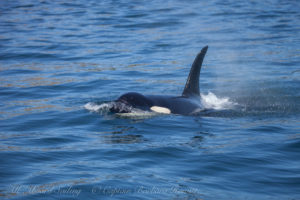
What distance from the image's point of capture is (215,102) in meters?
11.7

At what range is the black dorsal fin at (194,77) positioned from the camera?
35.2 ft

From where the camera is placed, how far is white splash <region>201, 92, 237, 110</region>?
36.1ft

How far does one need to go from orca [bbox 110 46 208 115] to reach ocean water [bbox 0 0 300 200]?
0.24 m

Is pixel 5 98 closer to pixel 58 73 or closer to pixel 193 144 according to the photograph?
pixel 58 73

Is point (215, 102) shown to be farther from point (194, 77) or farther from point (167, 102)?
point (167, 102)

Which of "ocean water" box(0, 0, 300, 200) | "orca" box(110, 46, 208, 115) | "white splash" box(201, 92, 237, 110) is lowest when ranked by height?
"white splash" box(201, 92, 237, 110)

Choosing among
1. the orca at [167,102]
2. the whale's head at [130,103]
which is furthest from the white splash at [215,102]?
the whale's head at [130,103]

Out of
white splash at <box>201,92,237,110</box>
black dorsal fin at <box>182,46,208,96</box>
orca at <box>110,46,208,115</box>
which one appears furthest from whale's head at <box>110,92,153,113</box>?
white splash at <box>201,92,237,110</box>

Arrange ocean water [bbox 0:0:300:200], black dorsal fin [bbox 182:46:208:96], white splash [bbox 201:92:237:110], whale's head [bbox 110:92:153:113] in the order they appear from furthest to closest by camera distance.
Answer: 1. white splash [bbox 201:92:237:110]
2. black dorsal fin [bbox 182:46:208:96]
3. whale's head [bbox 110:92:153:113]
4. ocean water [bbox 0:0:300:200]

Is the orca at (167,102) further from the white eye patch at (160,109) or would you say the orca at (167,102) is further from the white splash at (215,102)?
the white splash at (215,102)

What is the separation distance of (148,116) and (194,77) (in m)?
1.67

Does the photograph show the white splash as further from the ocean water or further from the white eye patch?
the white eye patch

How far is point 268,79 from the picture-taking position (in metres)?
14.4

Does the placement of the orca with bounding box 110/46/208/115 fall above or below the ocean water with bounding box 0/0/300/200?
above
